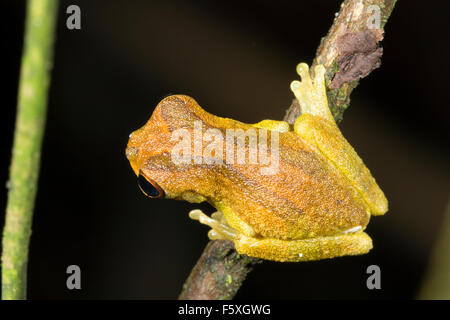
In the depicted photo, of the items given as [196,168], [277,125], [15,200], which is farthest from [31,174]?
[277,125]

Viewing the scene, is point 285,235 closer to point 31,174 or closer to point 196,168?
point 196,168

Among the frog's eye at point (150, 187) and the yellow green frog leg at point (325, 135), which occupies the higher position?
the yellow green frog leg at point (325, 135)

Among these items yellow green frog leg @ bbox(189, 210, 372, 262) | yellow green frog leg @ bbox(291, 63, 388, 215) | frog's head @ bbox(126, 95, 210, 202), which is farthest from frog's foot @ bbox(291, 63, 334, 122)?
yellow green frog leg @ bbox(189, 210, 372, 262)

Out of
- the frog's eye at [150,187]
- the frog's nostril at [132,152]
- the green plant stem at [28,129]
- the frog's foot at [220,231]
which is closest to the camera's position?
the green plant stem at [28,129]

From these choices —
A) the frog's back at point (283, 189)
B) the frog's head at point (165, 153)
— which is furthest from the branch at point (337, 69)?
the frog's head at point (165, 153)

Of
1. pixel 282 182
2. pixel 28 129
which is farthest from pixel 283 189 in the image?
pixel 28 129

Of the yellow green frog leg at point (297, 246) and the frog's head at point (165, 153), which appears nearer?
the frog's head at point (165, 153)

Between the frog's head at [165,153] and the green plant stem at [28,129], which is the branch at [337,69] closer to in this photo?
the frog's head at [165,153]
